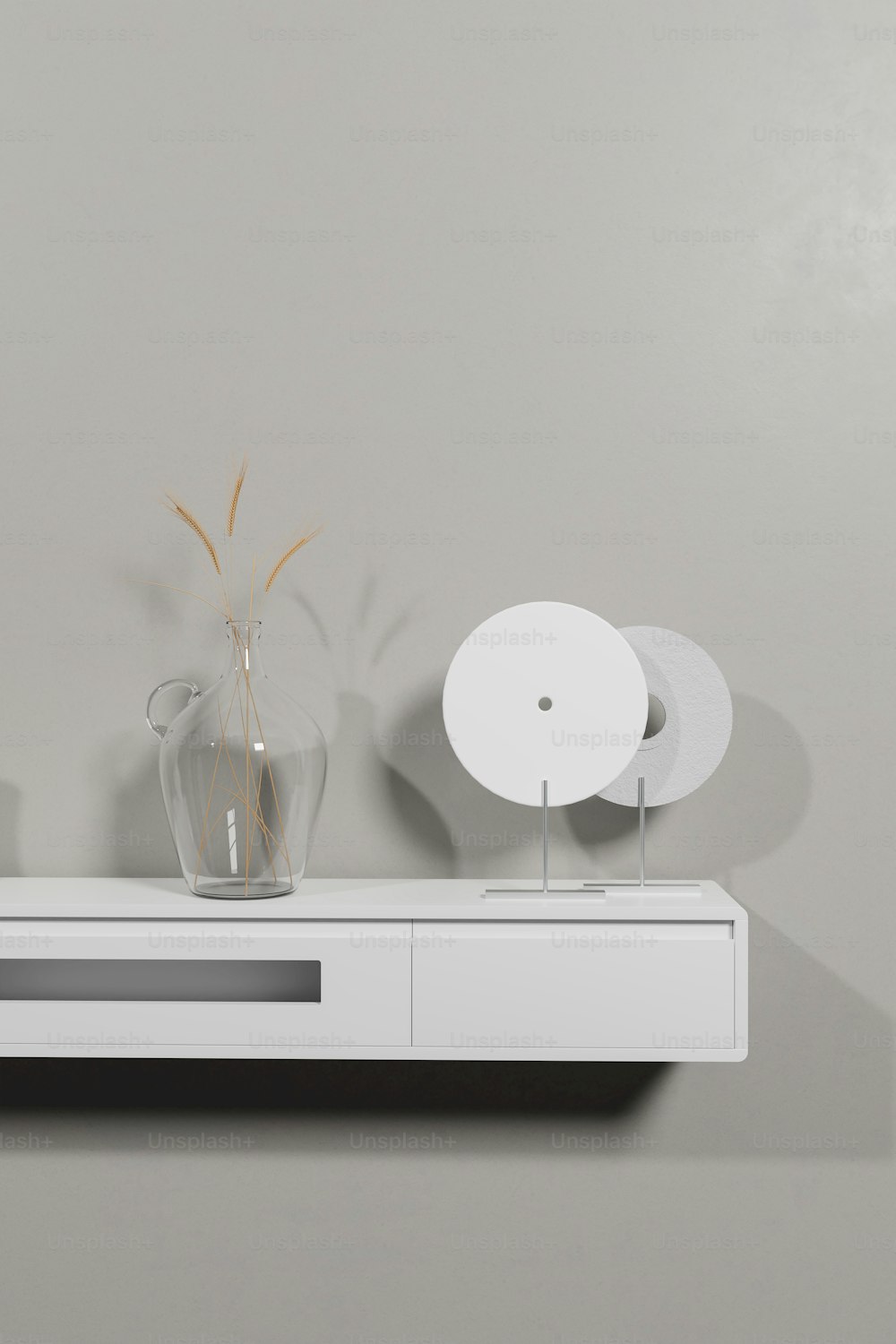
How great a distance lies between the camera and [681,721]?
1.50 metres

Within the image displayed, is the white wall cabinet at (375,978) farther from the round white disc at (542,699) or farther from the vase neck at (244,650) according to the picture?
the vase neck at (244,650)

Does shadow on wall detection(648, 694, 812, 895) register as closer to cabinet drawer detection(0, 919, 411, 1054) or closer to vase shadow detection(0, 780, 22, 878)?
cabinet drawer detection(0, 919, 411, 1054)

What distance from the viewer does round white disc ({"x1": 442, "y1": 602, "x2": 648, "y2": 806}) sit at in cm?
142

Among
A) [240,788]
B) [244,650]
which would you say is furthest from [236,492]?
[240,788]

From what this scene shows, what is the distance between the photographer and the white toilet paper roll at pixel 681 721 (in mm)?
1494

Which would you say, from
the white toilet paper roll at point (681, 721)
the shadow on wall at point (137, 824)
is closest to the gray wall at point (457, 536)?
the shadow on wall at point (137, 824)

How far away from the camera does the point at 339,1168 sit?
5.16 ft

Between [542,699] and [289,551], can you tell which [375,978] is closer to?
[542,699]

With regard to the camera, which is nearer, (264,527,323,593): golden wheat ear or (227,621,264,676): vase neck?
(227,621,264,676): vase neck

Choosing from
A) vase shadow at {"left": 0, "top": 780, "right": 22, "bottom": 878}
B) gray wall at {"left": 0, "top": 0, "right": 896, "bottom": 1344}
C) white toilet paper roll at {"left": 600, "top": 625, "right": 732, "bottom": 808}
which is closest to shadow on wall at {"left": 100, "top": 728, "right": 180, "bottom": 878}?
gray wall at {"left": 0, "top": 0, "right": 896, "bottom": 1344}

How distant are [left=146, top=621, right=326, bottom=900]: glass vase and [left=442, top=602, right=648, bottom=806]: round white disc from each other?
22cm

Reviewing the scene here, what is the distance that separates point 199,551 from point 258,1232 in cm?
102

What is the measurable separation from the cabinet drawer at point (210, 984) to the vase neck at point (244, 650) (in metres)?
0.34

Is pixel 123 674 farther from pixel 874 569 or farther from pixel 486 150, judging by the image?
pixel 874 569
